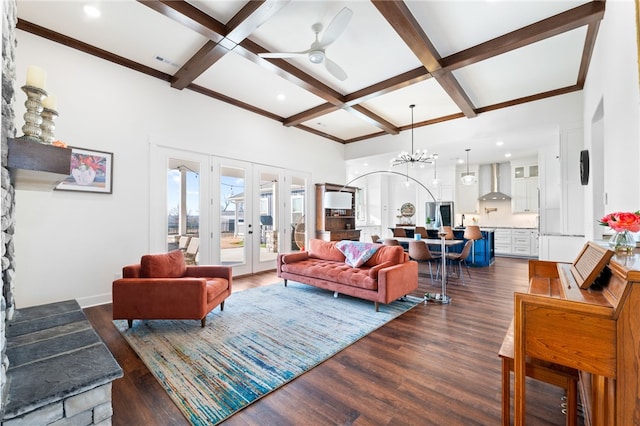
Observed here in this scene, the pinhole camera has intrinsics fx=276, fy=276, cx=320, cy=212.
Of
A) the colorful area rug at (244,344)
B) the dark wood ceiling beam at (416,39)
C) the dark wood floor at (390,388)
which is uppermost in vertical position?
the dark wood ceiling beam at (416,39)

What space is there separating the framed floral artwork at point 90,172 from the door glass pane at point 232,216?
1749mm

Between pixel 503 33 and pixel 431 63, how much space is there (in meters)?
0.81

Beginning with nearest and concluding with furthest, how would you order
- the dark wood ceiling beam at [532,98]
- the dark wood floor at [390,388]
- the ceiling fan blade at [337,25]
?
the dark wood floor at [390,388] < the ceiling fan blade at [337,25] < the dark wood ceiling beam at [532,98]

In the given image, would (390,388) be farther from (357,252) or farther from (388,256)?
(357,252)

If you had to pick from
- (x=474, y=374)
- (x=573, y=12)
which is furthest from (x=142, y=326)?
(x=573, y=12)

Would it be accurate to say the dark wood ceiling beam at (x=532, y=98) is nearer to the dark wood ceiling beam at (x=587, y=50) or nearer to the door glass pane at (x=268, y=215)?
the dark wood ceiling beam at (x=587, y=50)

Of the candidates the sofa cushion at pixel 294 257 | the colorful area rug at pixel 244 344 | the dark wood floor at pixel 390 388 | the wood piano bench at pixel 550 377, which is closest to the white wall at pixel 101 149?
the dark wood floor at pixel 390 388

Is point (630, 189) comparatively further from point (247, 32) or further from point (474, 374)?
point (247, 32)

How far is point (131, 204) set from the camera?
13.3 ft

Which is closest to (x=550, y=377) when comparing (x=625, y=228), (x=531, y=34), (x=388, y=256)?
(x=625, y=228)

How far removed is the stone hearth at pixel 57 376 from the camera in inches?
48.6

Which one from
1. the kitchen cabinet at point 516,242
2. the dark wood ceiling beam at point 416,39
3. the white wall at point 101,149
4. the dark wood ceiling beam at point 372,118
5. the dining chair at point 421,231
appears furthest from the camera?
Answer: the kitchen cabinet at point 516,242

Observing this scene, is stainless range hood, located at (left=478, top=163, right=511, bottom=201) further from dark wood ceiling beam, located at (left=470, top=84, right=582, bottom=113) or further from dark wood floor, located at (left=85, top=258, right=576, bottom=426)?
dark wood floor, located at (left=85, top=258, right=576, bottom=426)

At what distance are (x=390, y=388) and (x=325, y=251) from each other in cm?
304
